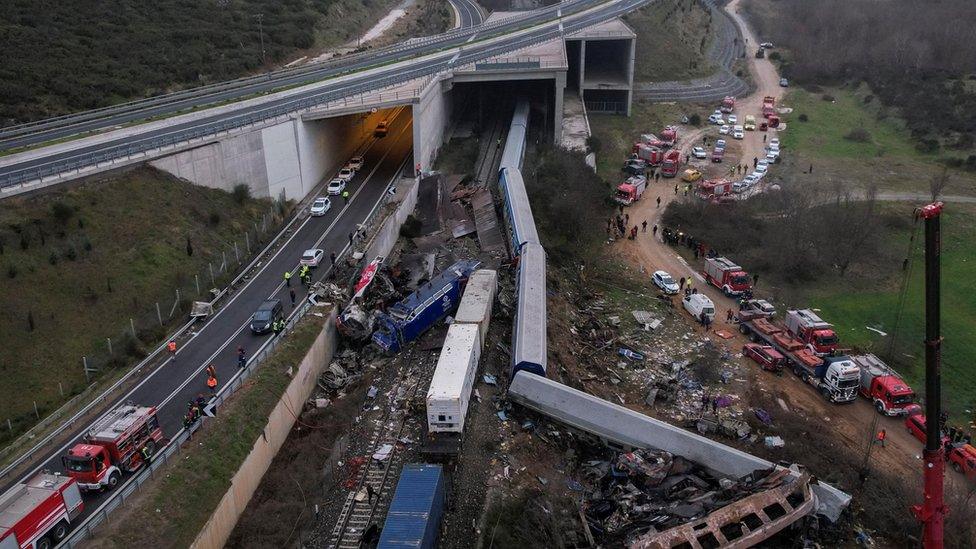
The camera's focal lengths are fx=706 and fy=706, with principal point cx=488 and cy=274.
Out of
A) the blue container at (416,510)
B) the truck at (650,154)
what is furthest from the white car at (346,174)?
the blue container at (416,510)

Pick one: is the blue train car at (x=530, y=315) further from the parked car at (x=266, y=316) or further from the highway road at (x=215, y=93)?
the highway road at (x=215, y=93)

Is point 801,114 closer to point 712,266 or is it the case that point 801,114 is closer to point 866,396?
point 712,266

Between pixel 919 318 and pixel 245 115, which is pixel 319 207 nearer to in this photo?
pixel 245 115

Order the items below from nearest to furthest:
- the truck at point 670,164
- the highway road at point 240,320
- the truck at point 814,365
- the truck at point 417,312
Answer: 1. the highway road at point 240,320
2. the truck at point 814,365
3. the truck at point 417,312
4. the truck at point 670,164

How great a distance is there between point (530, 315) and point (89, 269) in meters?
19.2

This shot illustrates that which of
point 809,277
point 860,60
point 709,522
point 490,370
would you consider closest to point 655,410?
point 490,370

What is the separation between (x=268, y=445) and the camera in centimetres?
2548

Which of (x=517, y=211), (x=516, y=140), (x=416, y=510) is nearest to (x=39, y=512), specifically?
(x=416, y=510)

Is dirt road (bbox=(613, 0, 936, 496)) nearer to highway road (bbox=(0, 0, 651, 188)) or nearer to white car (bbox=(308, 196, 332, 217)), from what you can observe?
white car (bbox=(308, 196, 332, 217))

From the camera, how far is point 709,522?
794 inches

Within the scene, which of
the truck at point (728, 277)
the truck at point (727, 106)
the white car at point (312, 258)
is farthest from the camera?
the truck at point (727, 106)

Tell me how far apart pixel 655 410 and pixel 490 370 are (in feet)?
22.6

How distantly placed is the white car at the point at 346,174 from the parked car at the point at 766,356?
27.2 metres

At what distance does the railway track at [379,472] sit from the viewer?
21.5 m
